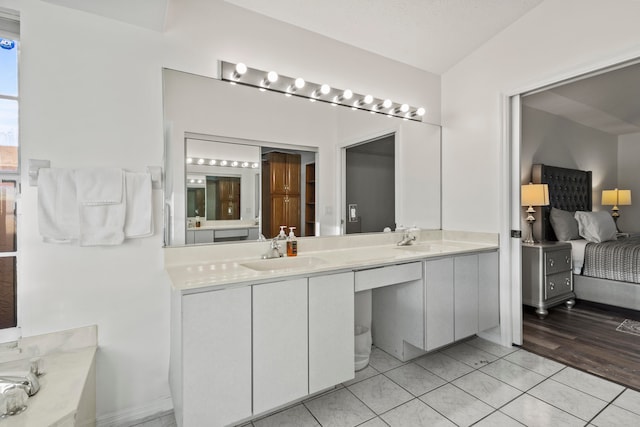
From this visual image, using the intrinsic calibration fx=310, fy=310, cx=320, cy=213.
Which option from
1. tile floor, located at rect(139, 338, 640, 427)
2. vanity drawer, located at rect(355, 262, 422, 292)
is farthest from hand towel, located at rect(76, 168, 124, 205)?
vanity drawer, located at rect(355, 262, 422, 292)

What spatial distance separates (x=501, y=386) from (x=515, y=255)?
40.6 inches

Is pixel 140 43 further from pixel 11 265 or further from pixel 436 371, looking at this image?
pixel 436 371

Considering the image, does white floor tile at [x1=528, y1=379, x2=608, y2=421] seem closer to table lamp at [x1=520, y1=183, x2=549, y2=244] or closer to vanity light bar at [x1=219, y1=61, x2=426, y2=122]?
table lamp at [x1=520, y1=183, x2=549, y2=244]

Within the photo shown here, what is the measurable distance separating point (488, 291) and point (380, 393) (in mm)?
1246

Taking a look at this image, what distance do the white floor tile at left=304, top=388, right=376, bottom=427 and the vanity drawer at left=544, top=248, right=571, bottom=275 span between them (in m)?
2.56

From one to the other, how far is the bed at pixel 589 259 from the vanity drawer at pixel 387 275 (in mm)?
2599

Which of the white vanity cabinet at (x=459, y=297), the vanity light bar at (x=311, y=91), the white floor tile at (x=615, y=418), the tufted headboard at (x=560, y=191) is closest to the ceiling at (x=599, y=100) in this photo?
the tufted headboard at (x=560, y=191)

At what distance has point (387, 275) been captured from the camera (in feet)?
6.29

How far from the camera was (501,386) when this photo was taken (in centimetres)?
196

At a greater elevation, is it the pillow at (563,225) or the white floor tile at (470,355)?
the pillow at (563,225)

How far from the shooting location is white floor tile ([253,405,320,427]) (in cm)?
165

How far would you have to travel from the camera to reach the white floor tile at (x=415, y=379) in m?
1.96

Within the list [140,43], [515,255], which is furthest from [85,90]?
[515,255]

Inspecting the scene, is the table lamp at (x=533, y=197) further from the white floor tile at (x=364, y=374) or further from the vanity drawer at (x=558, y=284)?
the white floor tile at (x=364, y=374)
